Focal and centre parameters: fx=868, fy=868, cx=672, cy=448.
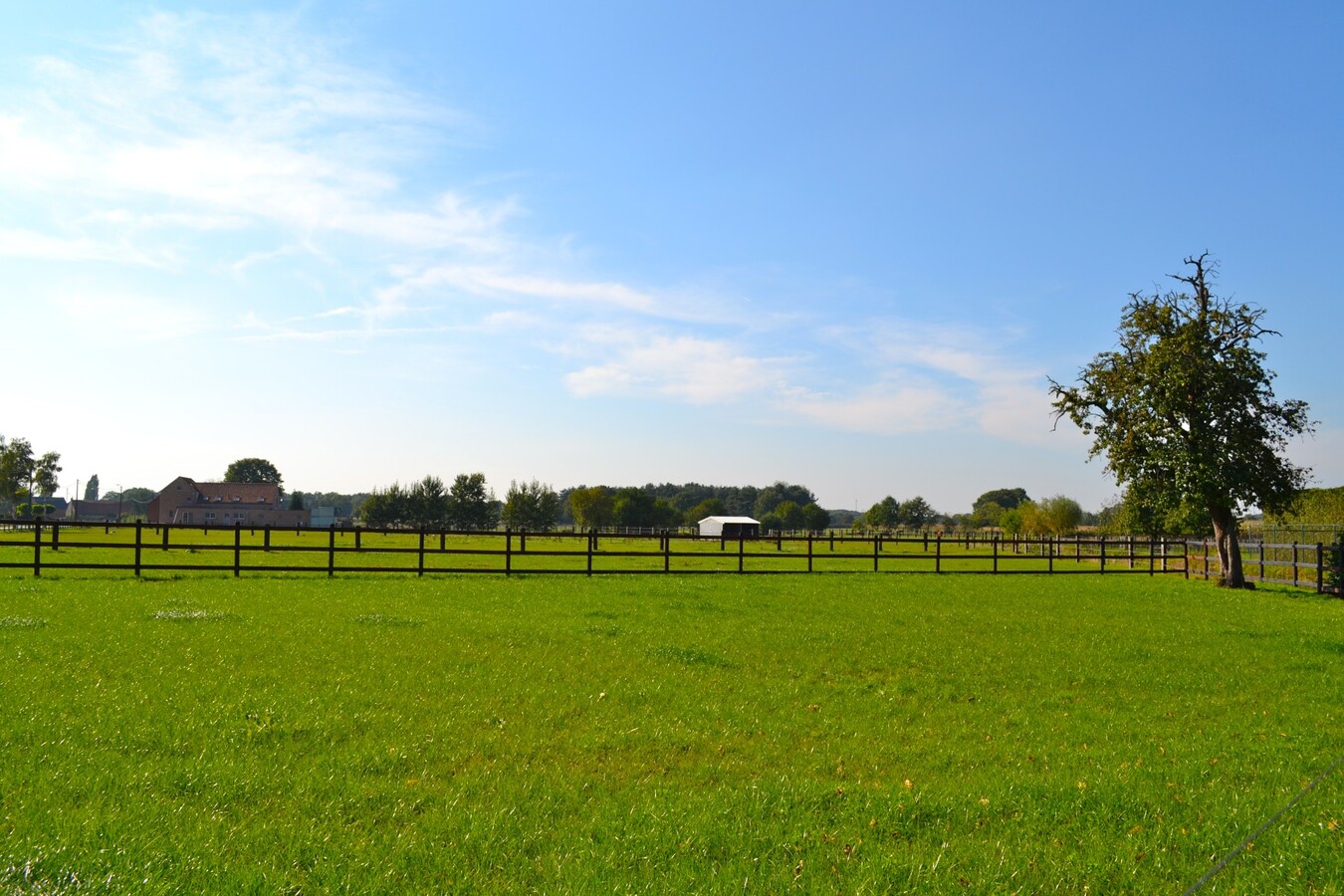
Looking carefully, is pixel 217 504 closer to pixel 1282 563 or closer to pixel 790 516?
pixel 790 516

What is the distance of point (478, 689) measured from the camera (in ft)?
30.2

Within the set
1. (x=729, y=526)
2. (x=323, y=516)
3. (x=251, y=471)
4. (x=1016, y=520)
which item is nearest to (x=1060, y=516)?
(x=1016, y=520)

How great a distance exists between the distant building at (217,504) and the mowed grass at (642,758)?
117552 millimetres

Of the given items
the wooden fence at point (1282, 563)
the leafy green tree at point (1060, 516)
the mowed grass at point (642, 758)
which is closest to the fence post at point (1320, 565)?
the wooden fence at point (1282, 563)

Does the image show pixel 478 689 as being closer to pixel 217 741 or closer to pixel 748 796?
pixel 217 741

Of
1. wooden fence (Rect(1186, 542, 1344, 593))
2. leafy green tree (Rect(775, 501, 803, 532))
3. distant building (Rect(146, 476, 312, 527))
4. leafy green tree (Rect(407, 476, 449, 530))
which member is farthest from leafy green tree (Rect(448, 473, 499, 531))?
wooden fence (Rect(1186, 542, 1344, 593))

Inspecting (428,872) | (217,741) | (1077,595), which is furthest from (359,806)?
(1077,595)

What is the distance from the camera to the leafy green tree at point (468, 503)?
364 ft

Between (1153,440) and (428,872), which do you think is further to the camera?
(1153,440)

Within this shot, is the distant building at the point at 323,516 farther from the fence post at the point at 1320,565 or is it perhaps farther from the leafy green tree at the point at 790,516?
the fence post at the point at 1320,565

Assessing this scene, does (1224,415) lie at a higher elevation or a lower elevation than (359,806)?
higher

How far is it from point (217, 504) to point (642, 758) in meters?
131

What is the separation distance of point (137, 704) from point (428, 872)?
15.2 feet

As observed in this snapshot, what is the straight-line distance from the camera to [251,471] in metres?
161
